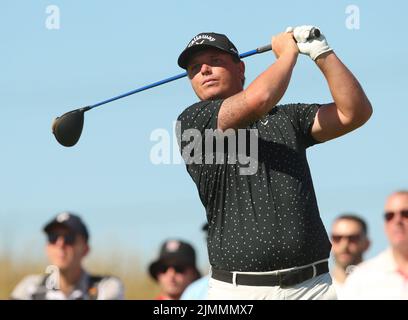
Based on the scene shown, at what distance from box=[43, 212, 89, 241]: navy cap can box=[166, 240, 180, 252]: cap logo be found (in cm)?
122

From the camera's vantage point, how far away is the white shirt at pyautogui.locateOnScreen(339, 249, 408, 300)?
283 inches

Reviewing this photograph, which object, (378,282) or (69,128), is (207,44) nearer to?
(378,282)

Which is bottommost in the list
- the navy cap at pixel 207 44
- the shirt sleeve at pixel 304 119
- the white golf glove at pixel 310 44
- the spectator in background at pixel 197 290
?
the spectator in background at pixel 197 290

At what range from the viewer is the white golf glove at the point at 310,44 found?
7215mm

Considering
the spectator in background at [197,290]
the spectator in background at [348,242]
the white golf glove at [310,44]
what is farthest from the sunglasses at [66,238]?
the white golf glove at [310,44]

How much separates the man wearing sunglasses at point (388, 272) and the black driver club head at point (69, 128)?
120 inches

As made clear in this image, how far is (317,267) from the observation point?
7.34 m

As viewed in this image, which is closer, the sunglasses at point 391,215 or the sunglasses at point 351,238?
the sunglasses at point 391,215

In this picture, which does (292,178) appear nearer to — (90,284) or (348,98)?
(348,98)

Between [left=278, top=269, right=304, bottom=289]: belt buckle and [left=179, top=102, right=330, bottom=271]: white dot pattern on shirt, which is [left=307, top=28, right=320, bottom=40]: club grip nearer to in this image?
[left=179, top=102, right=330, bottom=271]: white dot pattern on shirt

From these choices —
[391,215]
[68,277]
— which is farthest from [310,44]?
[68,277]

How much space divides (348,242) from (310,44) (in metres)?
2.90

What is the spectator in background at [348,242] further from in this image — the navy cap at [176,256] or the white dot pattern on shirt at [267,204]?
the white dot pattern on shirt at [267,204]

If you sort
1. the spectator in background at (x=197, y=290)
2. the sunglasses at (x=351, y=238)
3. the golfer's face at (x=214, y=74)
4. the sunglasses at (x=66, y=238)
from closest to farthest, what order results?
the golfer's face at (x=214, y=74) < the spectator in background at (x=197, y=290) < the sunglasses at (x=66, y=238) < the sunglasses at (x=351, y=238)
